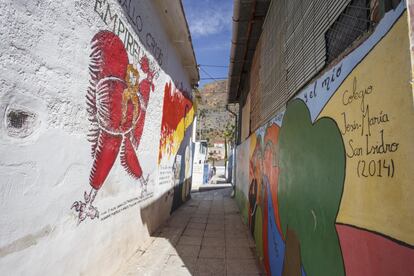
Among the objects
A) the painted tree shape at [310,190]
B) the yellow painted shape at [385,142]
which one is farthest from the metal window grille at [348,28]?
the painted tree shape at [310,190]

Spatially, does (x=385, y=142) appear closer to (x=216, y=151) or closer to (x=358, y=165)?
(x=358, y=165)

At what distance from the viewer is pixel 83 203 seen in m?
2.62

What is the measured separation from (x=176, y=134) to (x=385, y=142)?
643cm

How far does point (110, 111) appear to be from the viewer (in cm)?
309

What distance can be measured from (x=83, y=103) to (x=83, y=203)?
1024 millimetres

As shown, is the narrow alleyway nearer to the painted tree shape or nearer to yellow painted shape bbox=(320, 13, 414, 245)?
the painted tree shape

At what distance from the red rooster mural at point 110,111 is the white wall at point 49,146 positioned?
0.11 meters

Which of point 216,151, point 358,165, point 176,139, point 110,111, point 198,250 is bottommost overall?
point 198,250

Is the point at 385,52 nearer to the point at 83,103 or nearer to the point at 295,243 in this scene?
the point at 295,243

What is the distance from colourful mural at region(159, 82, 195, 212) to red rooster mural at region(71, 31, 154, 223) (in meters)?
1.82

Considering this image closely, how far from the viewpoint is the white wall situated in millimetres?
1706

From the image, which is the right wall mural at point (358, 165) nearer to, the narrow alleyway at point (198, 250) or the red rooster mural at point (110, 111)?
the narrow alleyway at point (198, 250)

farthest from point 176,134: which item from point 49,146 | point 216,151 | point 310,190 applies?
point 216,151

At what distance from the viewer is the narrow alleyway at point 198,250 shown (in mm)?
3744
